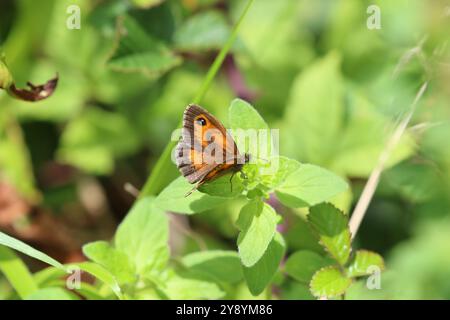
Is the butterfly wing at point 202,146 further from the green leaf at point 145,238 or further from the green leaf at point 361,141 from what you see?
the green leaf at point 361,141

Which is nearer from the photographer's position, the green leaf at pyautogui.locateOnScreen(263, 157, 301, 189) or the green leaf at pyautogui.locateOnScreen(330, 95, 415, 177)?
the green leaf at pyautogui.locateOnScreen(263, 157, 301, 189)

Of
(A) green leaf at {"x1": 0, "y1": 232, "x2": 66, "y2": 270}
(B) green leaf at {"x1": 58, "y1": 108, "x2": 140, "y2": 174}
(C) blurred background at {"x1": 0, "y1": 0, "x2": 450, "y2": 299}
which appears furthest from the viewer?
(B) green leaf at {"x1": 58, "y1": 108, "x2": 140, "y2": 174}

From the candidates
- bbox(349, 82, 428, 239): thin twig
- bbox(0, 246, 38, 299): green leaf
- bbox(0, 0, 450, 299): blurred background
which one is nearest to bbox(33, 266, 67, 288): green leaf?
bbox(0, 246, 38, 299): green leaf

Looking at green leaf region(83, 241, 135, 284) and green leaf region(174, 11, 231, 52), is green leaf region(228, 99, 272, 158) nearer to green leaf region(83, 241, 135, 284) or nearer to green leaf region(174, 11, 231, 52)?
green leaf region(83, 241, 135, 284)

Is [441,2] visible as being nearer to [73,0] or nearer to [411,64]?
[411,64]

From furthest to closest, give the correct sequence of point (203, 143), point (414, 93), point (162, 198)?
point (414, 93) < point (162, 198) < point (203, 143)
